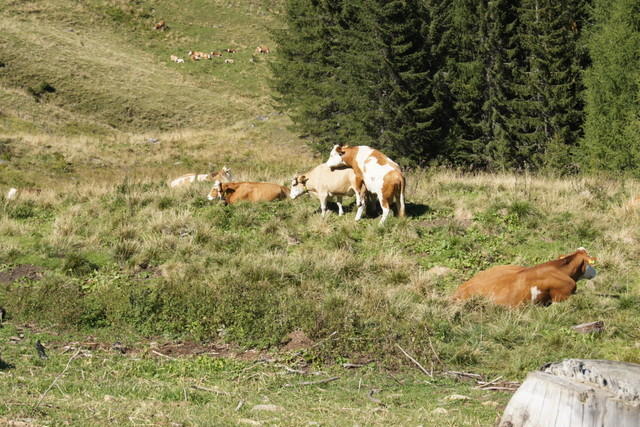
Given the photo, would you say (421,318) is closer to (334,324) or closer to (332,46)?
(334,324)

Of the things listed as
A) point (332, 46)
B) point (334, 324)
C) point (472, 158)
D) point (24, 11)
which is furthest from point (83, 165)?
point (24, 11)

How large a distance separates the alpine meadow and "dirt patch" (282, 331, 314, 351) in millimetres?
70

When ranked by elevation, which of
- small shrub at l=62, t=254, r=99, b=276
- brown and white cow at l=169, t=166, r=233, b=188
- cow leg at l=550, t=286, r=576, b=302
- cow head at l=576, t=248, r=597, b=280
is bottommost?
brown and white cow at l=169, t=166, r=233, b=188

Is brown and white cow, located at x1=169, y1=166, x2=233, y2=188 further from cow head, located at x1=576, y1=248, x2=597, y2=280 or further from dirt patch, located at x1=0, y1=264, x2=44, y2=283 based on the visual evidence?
cow head, located at x1=576, y1=248, x2=597, y2=280

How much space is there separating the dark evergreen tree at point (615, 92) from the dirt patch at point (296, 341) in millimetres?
20668

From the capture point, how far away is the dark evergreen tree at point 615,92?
2695 centimetres

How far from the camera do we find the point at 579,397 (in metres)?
4.75

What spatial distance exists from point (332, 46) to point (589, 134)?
1561 cm

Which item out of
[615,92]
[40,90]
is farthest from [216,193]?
[40,90]

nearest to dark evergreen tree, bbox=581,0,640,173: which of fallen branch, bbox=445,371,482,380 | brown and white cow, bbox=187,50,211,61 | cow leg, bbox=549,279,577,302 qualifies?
cow leg, bbox=549,279,577,302

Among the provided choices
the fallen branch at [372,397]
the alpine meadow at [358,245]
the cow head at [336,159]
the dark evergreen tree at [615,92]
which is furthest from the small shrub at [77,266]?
the dark evergreen tree at [615,92]

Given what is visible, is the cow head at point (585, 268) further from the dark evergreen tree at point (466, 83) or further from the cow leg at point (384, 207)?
the dark evergreen tree at point (466, 83)

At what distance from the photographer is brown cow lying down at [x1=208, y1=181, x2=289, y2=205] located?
17625mm

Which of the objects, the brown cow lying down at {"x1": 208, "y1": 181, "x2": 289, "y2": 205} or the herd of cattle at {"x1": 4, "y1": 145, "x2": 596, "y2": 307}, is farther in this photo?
the brown cow lying down at {"x1": 208, "y1": 181, "x2": 289, "y2": 205}
